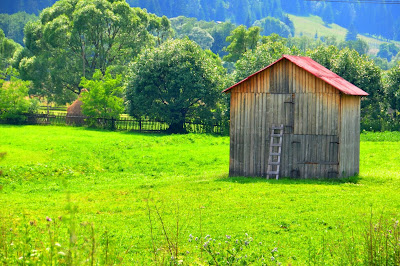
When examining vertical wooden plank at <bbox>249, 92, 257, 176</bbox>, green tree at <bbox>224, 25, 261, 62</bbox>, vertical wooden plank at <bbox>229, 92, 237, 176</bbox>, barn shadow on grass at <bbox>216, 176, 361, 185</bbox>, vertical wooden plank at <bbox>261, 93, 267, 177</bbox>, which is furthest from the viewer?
green tree at <bbox>224, 25, 261, 62</bbox>

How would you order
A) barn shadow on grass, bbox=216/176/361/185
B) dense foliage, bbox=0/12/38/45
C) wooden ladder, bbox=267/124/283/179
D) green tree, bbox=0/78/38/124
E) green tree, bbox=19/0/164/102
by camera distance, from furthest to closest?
dense foliage, bbox=0/12/38/45
green tree, bbox=19/0/164/102
green tree, bbox=0/78/38/124
wooden ladder, bbox=267/124/283/179
barn shadow on grass, bbox=216/176/361/185

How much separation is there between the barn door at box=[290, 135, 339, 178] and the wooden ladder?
0.59 metres

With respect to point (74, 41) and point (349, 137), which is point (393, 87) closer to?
point (349, 137)

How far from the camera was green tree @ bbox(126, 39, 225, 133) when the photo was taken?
143 ft

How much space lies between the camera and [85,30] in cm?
6072

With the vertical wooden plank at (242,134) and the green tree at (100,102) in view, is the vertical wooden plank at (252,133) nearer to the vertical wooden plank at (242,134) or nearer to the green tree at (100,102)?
the vertical wooden plank at (242,134)

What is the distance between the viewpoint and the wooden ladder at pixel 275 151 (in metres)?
21.4

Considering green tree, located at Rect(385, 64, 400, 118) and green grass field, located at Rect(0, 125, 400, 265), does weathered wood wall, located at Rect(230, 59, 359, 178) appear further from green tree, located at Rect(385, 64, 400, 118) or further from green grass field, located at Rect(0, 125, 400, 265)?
green tree, located at Rect(385, 64, 400, 118)

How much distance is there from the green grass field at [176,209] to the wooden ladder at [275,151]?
1.25 meters

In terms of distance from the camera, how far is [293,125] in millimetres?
21625

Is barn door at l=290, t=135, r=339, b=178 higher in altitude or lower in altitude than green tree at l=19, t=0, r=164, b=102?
lower

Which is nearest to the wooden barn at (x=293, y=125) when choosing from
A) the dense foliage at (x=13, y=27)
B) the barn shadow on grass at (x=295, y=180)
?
the barn shadow on grass at (x=295, y=180)

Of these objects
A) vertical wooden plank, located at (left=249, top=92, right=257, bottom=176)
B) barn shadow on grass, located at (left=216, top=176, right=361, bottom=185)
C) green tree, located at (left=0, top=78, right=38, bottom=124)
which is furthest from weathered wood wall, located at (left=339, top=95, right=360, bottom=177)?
green tree, located at (left=0, top=78, right=38, bottom=124)

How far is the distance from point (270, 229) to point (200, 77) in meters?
32.4
